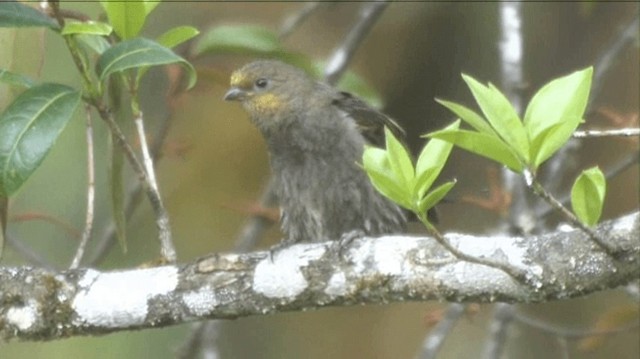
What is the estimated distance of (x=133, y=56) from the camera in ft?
10.2

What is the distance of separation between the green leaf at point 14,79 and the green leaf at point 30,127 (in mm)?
34

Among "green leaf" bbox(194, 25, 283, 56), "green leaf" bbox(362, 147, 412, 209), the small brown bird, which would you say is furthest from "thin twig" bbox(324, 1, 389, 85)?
"green leaf" bbox(362, 147, 412, 209)

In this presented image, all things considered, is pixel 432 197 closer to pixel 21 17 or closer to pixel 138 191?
pixel 21 17

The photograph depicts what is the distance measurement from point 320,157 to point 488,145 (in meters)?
2.14

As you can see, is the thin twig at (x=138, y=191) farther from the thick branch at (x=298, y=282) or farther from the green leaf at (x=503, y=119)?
the green leaf at (x=503, y=119)

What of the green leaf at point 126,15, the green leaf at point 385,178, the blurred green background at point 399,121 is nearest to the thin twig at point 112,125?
the green leaf at point 126,15

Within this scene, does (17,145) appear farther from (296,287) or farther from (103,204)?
(103,204)

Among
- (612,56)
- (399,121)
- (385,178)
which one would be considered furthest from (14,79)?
(399,121)

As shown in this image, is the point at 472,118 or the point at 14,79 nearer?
the point at 472,118

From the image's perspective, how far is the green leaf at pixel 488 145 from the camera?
8.15ft

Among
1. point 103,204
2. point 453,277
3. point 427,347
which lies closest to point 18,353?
point 103,204

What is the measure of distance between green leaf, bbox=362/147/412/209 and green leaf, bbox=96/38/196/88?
0.58 metres

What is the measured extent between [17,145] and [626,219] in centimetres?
136

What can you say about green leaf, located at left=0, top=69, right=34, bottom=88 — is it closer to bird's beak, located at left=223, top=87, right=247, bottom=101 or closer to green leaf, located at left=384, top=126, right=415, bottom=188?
green leaf, located at left=384, top=126, right=415, bottom=188
